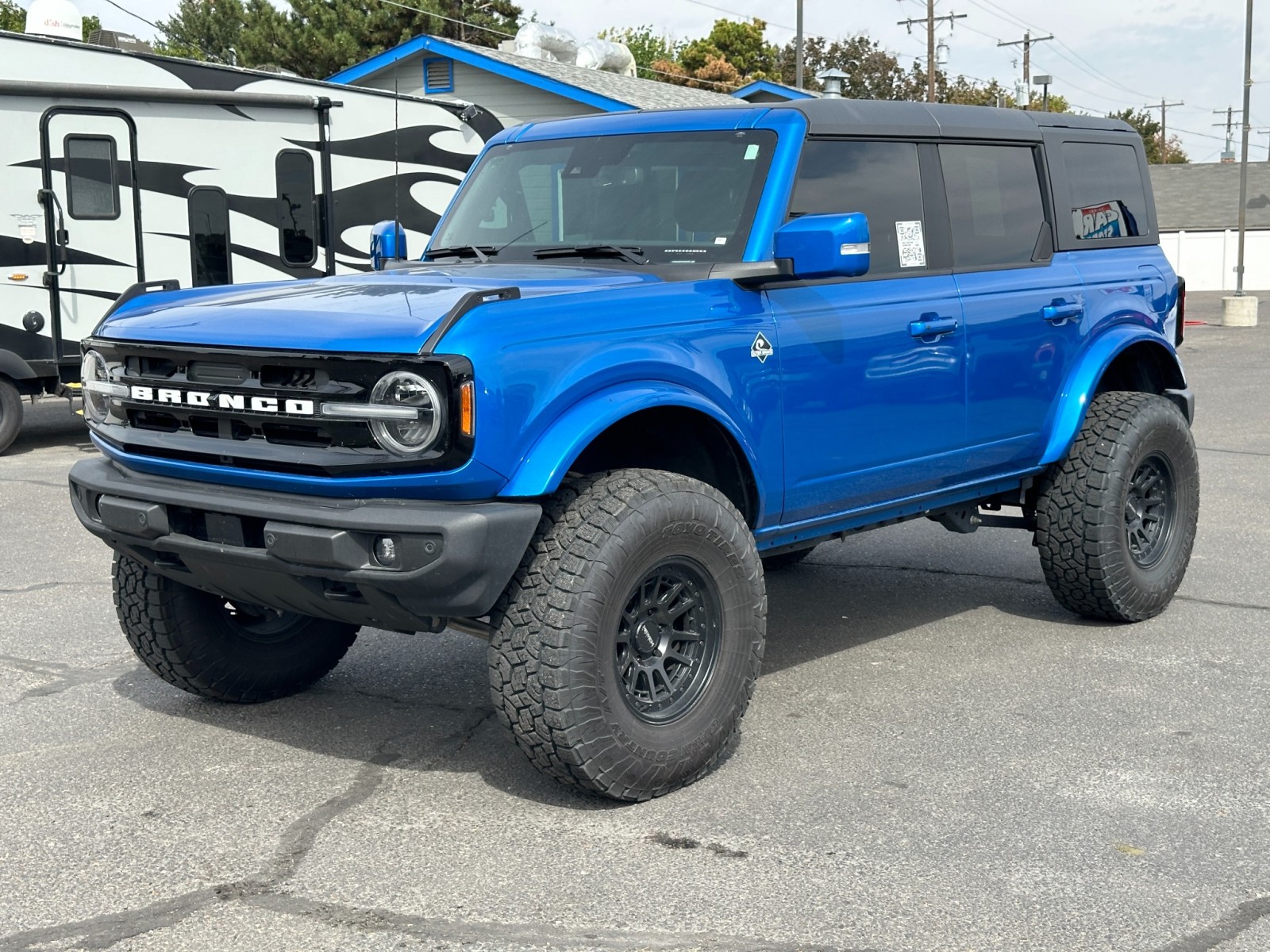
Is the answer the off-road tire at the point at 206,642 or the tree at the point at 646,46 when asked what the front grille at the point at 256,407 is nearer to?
the off-road tire at the point at 206,642

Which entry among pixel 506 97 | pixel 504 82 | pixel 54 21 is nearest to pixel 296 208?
pixel 54 21

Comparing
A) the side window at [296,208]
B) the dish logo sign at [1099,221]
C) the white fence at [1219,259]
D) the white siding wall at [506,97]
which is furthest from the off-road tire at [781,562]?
the white fence at [1219,259]

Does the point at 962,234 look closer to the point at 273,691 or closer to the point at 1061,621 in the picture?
the point at 1061,621

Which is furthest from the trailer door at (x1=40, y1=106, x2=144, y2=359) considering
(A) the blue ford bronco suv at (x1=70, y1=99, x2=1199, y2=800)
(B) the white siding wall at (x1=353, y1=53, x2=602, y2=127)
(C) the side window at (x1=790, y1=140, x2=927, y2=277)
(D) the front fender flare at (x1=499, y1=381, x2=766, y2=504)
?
(B) the white siding wall at (x1=353, y1=53, x2=602, y2=127)

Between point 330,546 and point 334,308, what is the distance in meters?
0.75

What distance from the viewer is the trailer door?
12.0 m

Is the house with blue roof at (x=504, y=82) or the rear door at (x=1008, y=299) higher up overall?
the house with blue roof at (x=504, y=82)

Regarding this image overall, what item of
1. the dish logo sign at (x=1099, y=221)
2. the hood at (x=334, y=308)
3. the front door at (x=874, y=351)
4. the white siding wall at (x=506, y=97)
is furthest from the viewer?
the white siding wall at (x=506, y=97)

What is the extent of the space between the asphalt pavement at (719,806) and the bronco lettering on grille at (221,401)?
3.86 ft

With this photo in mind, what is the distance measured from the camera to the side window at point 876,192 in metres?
5.34

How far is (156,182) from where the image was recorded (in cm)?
1257

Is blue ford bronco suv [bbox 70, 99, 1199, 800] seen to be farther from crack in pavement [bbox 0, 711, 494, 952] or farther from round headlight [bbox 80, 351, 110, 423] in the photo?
crack in pavement [bbox 0, 711, 494, 952]

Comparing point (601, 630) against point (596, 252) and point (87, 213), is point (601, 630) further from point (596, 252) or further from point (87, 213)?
point (87, 213)

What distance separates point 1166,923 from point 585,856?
1.47 metres
